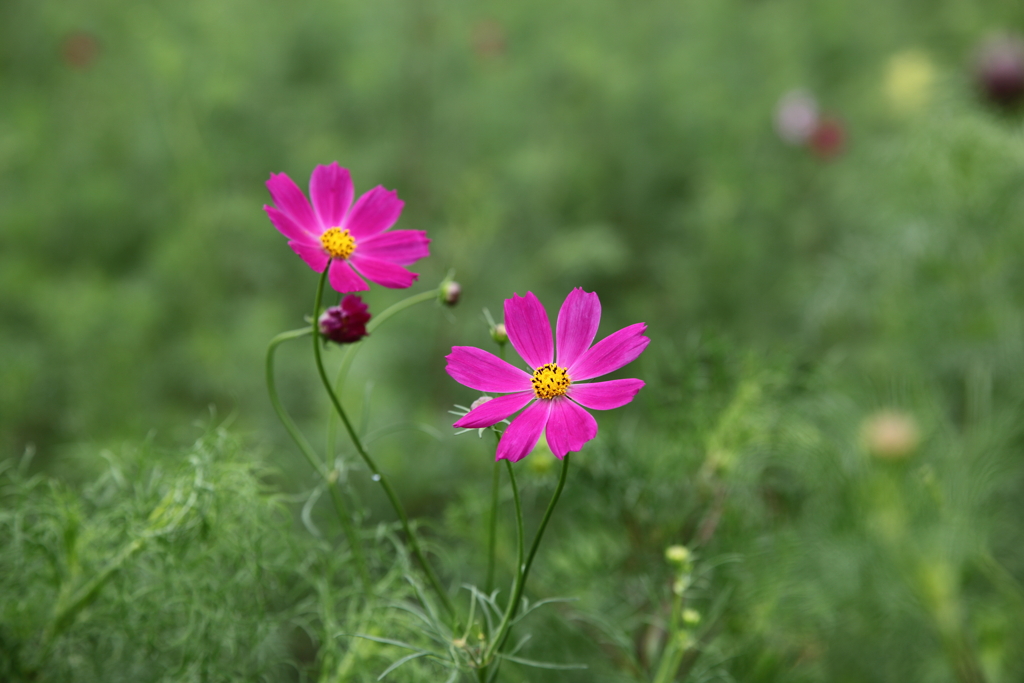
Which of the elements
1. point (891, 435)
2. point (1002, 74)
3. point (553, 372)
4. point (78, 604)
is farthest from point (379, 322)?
point (1002, 74)

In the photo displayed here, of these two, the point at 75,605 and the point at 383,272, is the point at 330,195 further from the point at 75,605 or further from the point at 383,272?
the point at 75,605

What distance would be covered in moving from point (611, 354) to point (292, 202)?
21 cm

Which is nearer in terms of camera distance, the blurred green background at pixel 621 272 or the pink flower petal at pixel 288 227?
the pink flower petal at pixel 288 227

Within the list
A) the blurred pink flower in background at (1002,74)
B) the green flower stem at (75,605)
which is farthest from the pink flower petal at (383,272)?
the blurred pink flower in background at (1002,74)

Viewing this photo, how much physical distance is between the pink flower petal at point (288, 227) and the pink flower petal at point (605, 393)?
0.17m

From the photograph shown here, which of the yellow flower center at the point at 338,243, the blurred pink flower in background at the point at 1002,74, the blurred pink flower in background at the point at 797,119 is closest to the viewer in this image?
the yellow flower center at the point at 338,243

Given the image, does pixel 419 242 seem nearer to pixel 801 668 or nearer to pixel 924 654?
pixel 801 668

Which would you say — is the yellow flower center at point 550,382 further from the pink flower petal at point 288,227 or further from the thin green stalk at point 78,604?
the thin green stalk at point 78,604

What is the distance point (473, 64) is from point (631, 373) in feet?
3.56

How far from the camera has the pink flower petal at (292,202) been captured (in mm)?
414

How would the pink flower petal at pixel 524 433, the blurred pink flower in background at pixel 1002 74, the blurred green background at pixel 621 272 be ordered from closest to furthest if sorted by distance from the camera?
the pink flower petal at pixel 524 433 → the blurred green background at pixel 621 272 → the blurred pink flower in background at pixel 1002 74

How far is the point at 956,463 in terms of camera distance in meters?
0.70

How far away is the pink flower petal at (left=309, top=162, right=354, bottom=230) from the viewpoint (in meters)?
0.46

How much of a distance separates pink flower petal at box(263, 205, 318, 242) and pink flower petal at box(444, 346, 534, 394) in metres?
0.11
